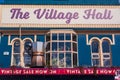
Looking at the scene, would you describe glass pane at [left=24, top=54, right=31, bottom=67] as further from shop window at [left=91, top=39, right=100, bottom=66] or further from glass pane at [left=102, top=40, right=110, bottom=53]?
glass pane at [left=102, top=40, right=110, bottom=53]

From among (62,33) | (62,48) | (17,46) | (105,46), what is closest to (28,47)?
(17,46)

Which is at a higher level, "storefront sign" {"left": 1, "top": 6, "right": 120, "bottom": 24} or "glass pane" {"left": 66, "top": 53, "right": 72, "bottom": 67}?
"storefront sign" {"left": 1, "top": 6, "right": 120, "bottom": 24}

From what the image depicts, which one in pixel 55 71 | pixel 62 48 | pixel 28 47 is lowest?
pixel 55 71

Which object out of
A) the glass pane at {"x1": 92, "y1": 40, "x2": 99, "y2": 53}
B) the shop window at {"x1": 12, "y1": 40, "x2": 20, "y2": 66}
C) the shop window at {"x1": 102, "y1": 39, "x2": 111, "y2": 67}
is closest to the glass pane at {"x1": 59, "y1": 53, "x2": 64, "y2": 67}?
the glass pane at {"x1": 92, "y1": 40, "x2": 99, "y2": 53}

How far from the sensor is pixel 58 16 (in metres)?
37.2

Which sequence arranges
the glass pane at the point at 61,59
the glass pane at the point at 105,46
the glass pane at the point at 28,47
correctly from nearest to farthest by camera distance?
the glass pane at the point at 61,59, the glass pane at the point at 28,47, the glass pane at the point at 105,46

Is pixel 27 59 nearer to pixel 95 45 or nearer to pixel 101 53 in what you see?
pixel 95 45

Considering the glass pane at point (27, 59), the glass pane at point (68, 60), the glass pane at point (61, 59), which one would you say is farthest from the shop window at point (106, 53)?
the glass pane at point (27, 59)

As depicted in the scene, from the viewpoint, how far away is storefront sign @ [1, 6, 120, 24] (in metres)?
36.9

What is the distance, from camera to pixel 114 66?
1356 inches

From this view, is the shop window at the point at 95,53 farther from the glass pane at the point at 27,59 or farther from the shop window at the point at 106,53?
the glass pane at the point at 27,59

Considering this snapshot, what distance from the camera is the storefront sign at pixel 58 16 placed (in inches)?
1454

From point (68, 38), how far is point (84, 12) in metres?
3.65

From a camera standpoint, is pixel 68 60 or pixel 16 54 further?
pixel 16 54
